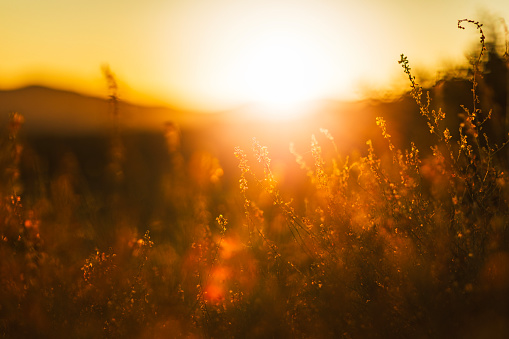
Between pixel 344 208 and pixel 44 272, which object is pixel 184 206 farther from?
pixel 344 208

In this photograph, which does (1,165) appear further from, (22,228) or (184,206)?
(184,206)

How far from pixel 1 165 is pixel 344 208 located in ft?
8.40

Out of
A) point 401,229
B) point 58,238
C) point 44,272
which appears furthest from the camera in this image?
point 58,238

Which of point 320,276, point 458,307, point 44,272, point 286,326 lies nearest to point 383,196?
point 320,276

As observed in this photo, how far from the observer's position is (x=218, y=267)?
3637mm

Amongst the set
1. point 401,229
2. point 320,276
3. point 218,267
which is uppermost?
point 401,229

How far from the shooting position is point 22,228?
10.8 feet

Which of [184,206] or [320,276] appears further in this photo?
[184,206]

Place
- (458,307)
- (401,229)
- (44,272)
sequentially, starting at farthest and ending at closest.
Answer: (44,272), (401,229), (458,307)

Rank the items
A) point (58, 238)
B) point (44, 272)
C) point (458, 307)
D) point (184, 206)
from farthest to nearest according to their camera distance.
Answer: point (184, 206) → point (58, 238) → point (44, 272) → point (458, 307)

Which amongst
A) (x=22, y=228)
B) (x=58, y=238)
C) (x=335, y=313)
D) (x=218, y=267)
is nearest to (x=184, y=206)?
(x=218, y=267)

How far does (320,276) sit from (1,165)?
8.16ft

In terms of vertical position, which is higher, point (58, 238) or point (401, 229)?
point (401, 229)

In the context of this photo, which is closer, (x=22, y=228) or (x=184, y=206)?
(x=22, y=228)
